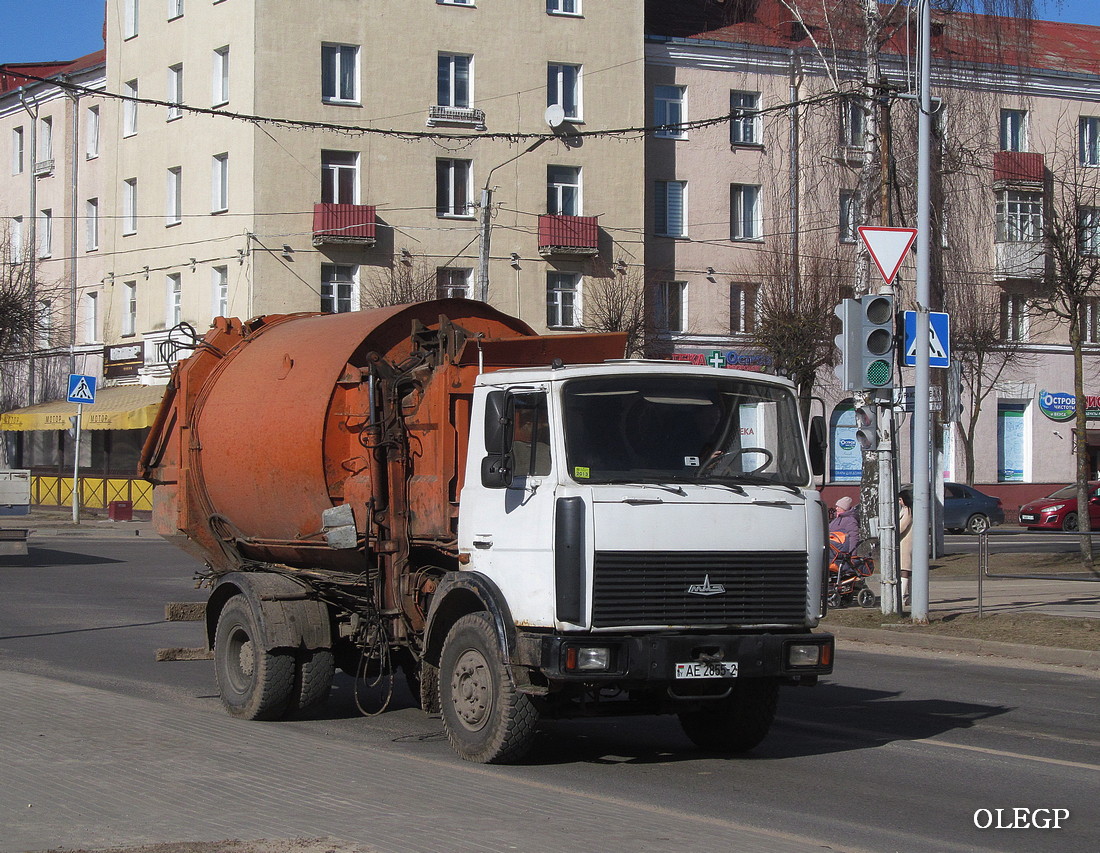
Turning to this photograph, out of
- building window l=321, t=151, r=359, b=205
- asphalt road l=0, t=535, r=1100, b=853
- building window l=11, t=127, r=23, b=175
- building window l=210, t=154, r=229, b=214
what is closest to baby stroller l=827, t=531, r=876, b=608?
asphalt road l=0, t=535, r=1100, b=853

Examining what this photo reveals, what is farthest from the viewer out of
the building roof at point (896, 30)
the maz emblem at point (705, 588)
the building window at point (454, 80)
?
the building window at point (454, 80)

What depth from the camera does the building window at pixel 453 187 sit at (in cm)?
4203

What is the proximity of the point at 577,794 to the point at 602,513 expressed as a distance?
1527 millimetres

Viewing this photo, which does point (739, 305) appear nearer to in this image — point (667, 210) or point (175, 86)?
point (667, 210)

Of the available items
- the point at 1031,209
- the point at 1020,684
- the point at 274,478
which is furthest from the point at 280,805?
the point at 1031,209

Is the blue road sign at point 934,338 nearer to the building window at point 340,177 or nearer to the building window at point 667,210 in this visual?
the building window at point 340,177

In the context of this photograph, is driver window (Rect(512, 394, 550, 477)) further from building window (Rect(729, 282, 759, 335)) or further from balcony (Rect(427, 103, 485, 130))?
building window (Rect(729, 282, 759, 335))

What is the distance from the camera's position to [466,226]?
42031mm

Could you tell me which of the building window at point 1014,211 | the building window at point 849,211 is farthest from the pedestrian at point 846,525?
the building window at point 1014,211

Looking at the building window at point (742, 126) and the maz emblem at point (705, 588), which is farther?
the building window at point (742, 126)

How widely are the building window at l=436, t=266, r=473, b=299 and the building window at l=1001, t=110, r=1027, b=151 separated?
19.0 metres

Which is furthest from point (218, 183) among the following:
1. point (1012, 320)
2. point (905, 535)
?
point (905, 535)

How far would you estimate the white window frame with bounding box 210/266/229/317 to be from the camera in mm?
40812

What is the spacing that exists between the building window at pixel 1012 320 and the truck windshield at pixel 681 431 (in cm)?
3564
